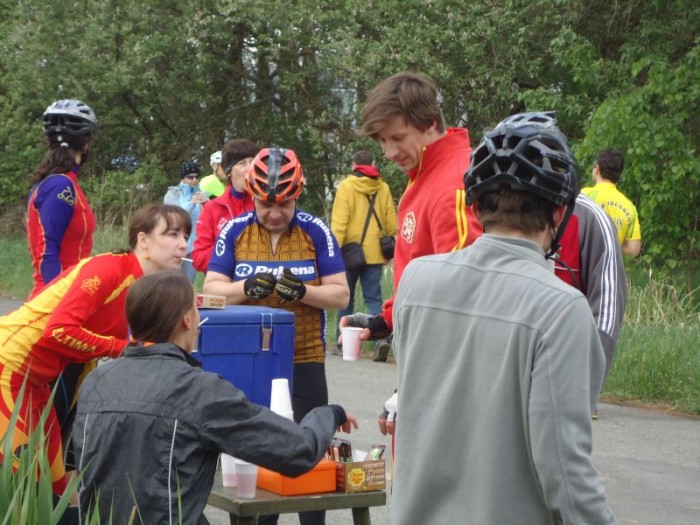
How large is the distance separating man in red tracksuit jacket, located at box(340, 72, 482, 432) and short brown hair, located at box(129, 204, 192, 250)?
3.89 ft

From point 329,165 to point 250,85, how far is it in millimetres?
3933

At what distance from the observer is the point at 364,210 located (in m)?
12.5

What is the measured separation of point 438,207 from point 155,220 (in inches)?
60.6

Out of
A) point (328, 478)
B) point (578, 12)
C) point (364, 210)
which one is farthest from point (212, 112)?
point (328, 478)

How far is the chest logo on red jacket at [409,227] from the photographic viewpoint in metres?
4.33

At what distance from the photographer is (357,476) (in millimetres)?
4359

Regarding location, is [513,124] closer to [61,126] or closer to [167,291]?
[167,291]

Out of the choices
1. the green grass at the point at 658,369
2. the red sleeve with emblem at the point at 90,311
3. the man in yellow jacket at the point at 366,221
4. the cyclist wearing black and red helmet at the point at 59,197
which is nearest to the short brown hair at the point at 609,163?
the green grass at the point at 658,369

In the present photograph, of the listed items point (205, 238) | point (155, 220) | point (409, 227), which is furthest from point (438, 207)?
point (205, 238)

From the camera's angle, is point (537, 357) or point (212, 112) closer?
point (537, 357)

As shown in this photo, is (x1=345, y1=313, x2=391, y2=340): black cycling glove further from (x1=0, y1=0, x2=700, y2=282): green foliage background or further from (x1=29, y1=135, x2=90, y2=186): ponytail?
(x1=0, y1=0, x2=700, y2=282): green foliage background

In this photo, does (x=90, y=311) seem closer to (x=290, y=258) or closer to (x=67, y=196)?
(x=290, y=258)

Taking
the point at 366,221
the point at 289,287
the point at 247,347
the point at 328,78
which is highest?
the point at 328,78

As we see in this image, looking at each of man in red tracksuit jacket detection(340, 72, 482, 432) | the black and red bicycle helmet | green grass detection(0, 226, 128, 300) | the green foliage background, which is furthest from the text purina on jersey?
green grass detection(0, 226, 128, 300)
